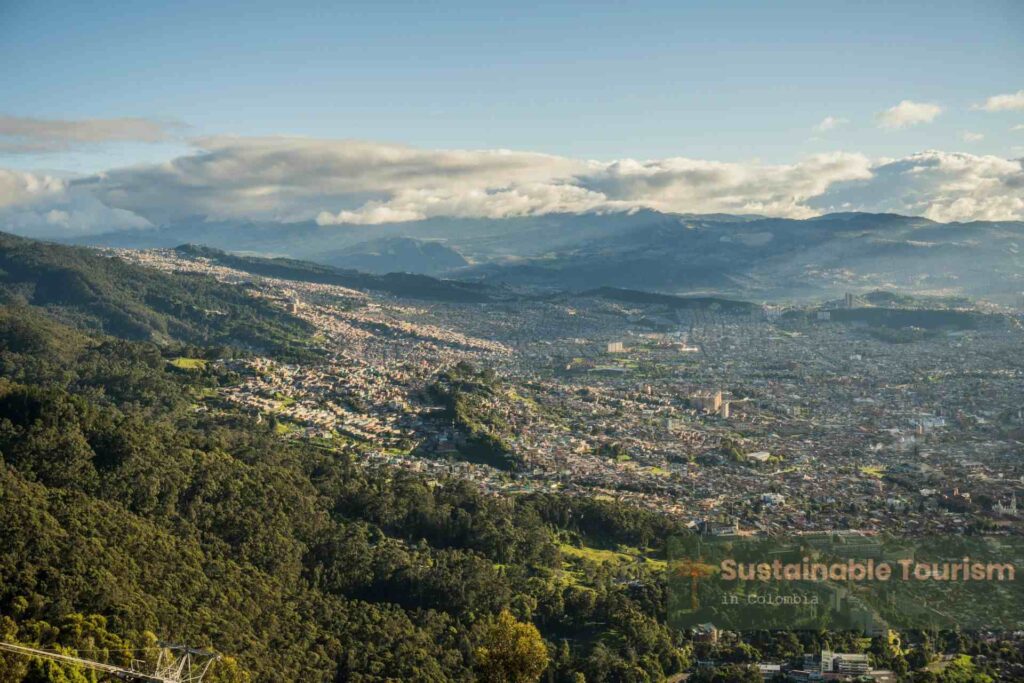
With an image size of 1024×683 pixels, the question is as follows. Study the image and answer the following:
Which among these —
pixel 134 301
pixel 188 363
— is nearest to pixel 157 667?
pixel 188 363

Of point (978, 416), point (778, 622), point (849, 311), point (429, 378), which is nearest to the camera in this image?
point (778, 622)

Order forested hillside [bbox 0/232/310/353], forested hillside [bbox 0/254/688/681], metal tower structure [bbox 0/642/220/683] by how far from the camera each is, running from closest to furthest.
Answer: metal tower structure [bbox 0/642/220/683]
forested hillside [bbox 0/254/688/681]
forested hillside [bbox 0/232/310/353]

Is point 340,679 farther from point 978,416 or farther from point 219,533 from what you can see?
point 978,416

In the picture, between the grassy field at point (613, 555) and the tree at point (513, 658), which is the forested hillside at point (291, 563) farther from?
the grassy field at point (613, 555)

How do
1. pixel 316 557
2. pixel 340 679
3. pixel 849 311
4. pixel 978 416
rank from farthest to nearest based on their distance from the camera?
pixel 849 311 → pixel 978 416 → pixel 316 557 → pixel 340 679

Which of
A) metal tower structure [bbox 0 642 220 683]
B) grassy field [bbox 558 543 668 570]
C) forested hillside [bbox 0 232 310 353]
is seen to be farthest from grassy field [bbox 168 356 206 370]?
metal tower structure [bbox 0 642 220 683]

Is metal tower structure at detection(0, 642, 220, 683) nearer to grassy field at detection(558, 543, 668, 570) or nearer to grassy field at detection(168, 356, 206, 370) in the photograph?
grassy field at detection(558, 543, 668, 570)

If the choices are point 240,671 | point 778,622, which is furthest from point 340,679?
point 778,622

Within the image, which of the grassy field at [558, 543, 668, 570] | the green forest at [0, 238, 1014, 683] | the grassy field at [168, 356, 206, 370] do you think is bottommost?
the grassy field at [558, 543, 668, 570]

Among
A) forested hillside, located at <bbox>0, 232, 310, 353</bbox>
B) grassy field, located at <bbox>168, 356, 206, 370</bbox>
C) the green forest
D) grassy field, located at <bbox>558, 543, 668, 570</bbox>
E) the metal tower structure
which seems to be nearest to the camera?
the metal tower structure

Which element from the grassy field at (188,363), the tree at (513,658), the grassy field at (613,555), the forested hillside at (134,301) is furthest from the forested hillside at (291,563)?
the forested hillside at (134,301)
